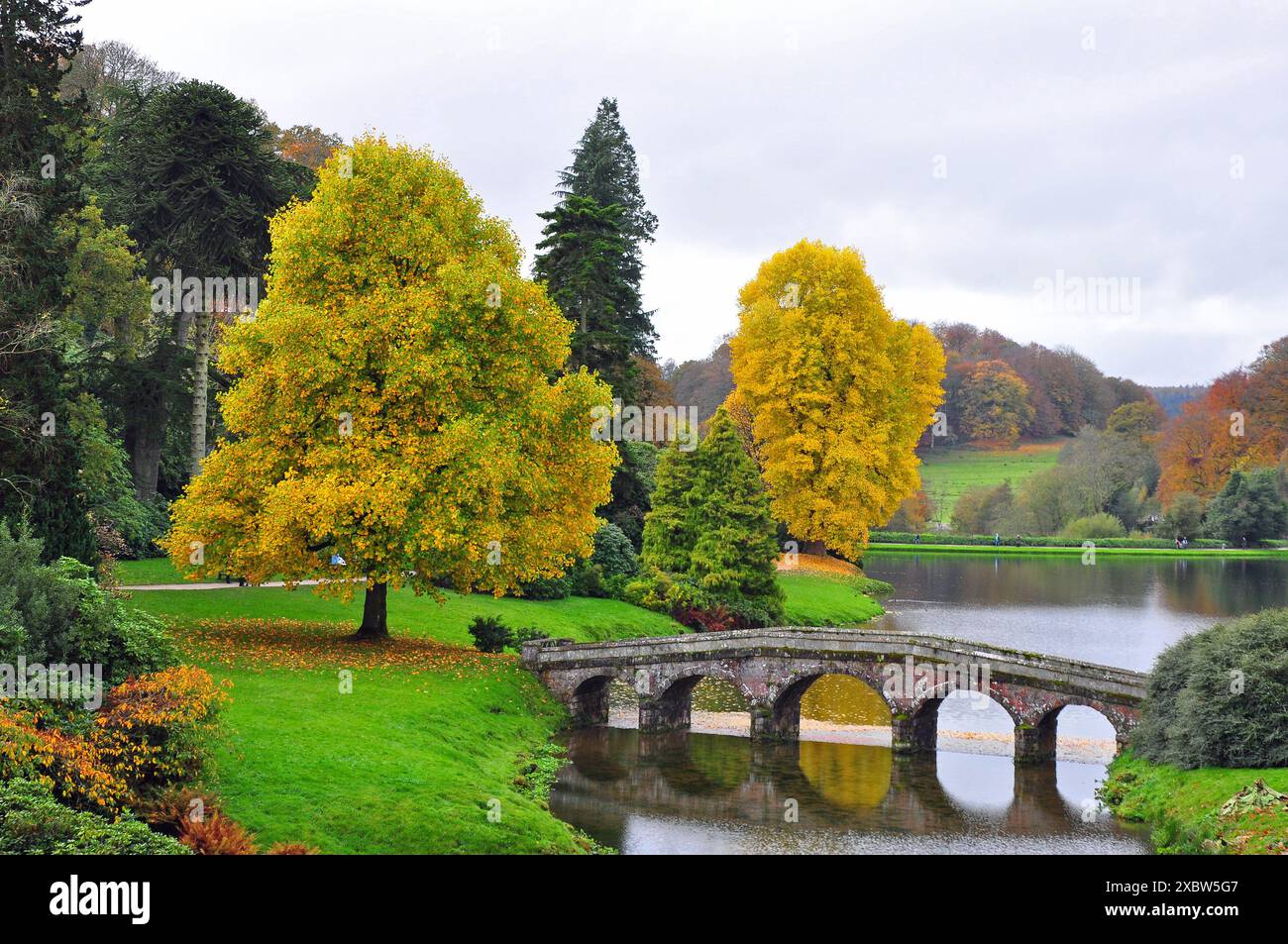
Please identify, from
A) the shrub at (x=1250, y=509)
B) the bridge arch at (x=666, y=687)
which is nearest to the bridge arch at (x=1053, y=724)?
the bridge arch at (x=666, y=687)

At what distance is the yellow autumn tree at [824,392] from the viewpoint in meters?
67.9

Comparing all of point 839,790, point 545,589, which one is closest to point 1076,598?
point 545,589

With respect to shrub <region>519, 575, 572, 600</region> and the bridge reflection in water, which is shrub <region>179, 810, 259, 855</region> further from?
shrub <region>519, 575, 572, 600</region>

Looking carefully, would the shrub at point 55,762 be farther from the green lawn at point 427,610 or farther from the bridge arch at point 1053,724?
the bridge arch at point 1053,724

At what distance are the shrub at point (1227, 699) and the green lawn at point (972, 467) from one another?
110 metres

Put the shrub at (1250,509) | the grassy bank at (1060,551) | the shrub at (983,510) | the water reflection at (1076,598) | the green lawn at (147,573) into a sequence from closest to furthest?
1. the green lawn at (147,573)
2. the water reflection at (1076,598)
3. the grassy bank at (1060,551)
4. the shrub at (1250,509)
5. the shrub at (983,510)

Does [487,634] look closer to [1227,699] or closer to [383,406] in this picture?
[383,406]

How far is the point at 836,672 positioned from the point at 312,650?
15.5m

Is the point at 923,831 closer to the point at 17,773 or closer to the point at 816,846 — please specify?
the point at 816,846

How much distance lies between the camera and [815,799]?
102ft

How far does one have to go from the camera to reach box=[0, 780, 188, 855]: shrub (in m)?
17.4

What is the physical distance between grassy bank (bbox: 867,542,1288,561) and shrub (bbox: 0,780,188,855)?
95.5 meters

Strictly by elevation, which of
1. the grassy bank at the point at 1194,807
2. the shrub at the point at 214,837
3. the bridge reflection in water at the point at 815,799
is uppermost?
the shrub at the point at 214,837
